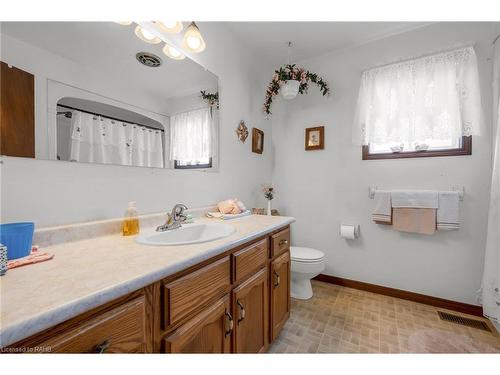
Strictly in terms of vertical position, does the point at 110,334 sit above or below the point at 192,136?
below

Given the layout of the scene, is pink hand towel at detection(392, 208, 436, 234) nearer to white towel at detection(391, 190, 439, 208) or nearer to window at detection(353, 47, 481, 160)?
white towel at detection(391, 190, 439, 208)

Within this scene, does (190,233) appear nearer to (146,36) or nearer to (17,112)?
(17,112)

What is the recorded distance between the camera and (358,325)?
1597 millimetres

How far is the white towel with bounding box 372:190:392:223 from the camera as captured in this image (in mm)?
1936

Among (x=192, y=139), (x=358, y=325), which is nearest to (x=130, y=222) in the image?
(x=192, y=139)

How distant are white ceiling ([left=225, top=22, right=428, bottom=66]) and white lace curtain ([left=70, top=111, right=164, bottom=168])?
52.5 inches

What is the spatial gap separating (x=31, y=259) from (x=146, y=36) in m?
1.19

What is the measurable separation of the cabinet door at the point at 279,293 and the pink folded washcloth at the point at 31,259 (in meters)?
1.02

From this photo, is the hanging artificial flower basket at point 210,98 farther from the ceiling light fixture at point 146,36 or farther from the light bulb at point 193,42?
the ceiling light fixture at point 146,36

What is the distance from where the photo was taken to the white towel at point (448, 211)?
1.70 m

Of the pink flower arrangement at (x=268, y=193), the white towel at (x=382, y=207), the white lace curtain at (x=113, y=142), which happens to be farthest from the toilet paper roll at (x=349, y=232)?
the white lace curtain at (x=113, y=142)

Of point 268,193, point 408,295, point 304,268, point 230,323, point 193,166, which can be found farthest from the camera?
point 268,193
